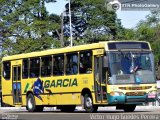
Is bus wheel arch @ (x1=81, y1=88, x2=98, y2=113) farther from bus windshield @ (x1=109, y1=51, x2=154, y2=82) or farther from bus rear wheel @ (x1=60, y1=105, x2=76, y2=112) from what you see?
bus rear wheel @ (x1=60, y1=105, x2=76, y2=112)

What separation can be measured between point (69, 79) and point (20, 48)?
Result: 35972mm

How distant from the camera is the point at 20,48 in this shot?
213ft

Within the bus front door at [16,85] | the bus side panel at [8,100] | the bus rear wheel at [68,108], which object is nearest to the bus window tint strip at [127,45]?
the bus rear wheel at [68,108]

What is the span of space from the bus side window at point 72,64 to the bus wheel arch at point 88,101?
1.13m

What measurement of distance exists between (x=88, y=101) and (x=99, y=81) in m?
1.21

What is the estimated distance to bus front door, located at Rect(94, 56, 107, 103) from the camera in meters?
27.0

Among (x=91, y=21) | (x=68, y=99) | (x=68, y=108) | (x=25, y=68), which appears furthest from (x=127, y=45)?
(x=91, y=21)

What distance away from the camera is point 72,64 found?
29.1m

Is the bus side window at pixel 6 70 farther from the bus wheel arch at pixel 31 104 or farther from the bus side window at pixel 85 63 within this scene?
the bus side window at pixel 85 63

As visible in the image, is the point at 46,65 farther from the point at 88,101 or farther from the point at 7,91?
the point at 7,91

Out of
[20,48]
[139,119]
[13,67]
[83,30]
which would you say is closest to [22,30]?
[20,48]

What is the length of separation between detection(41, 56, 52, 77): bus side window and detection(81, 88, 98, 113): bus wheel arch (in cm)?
327

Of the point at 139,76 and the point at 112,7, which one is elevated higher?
the point at 112,7

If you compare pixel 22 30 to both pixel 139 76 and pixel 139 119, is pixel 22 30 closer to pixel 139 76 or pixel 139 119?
pixel 139 76
